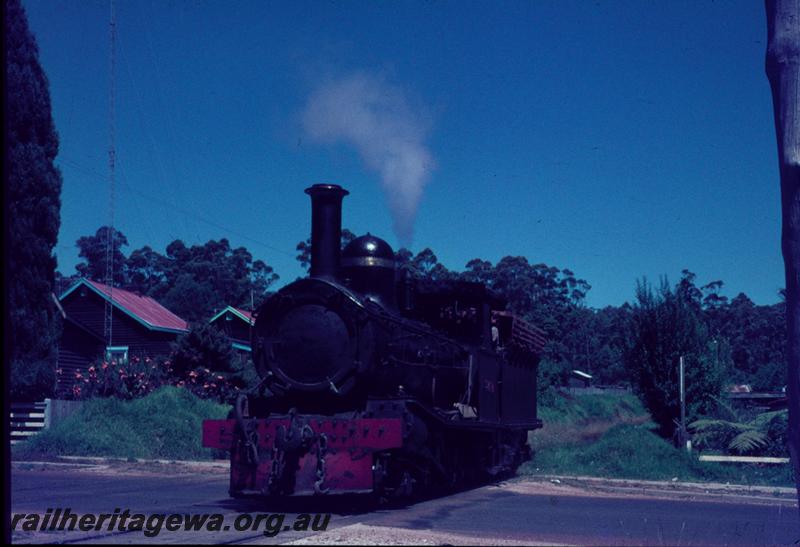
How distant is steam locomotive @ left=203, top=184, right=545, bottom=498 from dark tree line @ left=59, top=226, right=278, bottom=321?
66.5 metres

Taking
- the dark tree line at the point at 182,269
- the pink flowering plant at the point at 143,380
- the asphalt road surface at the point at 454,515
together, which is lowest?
the asphalt road surface at the point at 454,515

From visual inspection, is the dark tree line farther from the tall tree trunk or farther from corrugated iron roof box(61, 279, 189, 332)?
the tall tree trunk

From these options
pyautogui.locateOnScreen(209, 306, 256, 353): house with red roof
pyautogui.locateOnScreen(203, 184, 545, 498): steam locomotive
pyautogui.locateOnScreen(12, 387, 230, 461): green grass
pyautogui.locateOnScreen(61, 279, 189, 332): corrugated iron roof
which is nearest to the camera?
pyautogui.locateOnScreen(203, 184, 545, 498): steam locomotive

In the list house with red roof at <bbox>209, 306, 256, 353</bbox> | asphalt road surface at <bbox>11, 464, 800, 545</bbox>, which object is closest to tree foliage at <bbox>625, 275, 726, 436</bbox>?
asphalt road surface at <bbox>11, 464, 800, 545</bbox>

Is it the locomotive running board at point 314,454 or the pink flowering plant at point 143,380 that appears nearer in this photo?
the locomotive running board at point 314,454

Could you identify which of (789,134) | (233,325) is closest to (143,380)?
(233,325)

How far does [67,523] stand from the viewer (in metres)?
8.80

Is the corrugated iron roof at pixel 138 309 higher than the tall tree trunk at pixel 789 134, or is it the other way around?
the corrugated iron roof at pixel 138 309

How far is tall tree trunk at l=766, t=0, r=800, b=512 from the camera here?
471cm

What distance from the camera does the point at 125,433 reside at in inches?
832

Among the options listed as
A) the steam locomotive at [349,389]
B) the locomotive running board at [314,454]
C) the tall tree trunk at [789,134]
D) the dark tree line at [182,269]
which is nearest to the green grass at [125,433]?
the steam locomotive at [349,389]

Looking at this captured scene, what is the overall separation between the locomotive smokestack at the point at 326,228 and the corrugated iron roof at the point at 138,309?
2355 cm

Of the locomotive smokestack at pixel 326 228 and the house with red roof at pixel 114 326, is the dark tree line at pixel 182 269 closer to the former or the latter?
the house with red roof at pixel 114 326

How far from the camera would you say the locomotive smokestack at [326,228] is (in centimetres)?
1134
